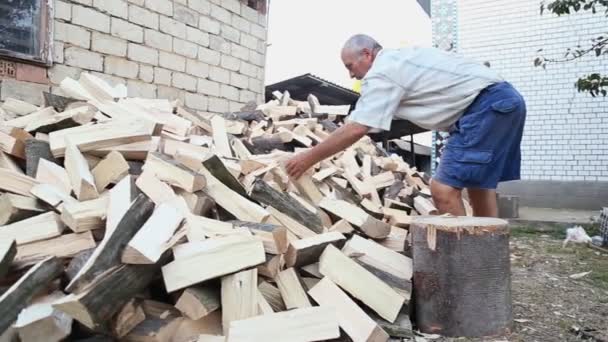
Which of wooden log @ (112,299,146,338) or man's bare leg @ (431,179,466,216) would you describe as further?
man's bare leg @ (431,179,466,216)

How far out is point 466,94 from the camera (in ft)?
9.22

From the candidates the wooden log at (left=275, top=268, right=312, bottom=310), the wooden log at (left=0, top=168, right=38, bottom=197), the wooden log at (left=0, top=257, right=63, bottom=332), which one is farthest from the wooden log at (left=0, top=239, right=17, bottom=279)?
the wooden log at (left=275, top=268, right=312, bottom=310)

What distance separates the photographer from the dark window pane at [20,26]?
12.5 ft

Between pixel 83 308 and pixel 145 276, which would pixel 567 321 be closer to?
pixel 145 276

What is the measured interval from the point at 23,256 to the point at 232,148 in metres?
1.83

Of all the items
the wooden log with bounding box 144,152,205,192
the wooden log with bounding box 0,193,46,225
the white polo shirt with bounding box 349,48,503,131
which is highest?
the white polo shirt with bounding box 349,48,503,131

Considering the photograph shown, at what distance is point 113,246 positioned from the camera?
165 cm

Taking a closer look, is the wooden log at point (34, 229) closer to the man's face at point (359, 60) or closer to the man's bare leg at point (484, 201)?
the man's face at point (359, 60)

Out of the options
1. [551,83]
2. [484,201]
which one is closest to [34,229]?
[484,201]

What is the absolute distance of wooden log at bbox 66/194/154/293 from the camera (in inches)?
59.5

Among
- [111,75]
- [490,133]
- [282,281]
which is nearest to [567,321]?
[490,133]

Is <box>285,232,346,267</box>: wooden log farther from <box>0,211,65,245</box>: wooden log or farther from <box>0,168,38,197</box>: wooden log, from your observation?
<box>0,168,38,197</box>: wooden log

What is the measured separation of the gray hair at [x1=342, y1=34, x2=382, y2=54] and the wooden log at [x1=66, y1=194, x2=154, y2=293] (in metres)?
1.69

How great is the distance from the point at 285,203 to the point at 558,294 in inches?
73.4
